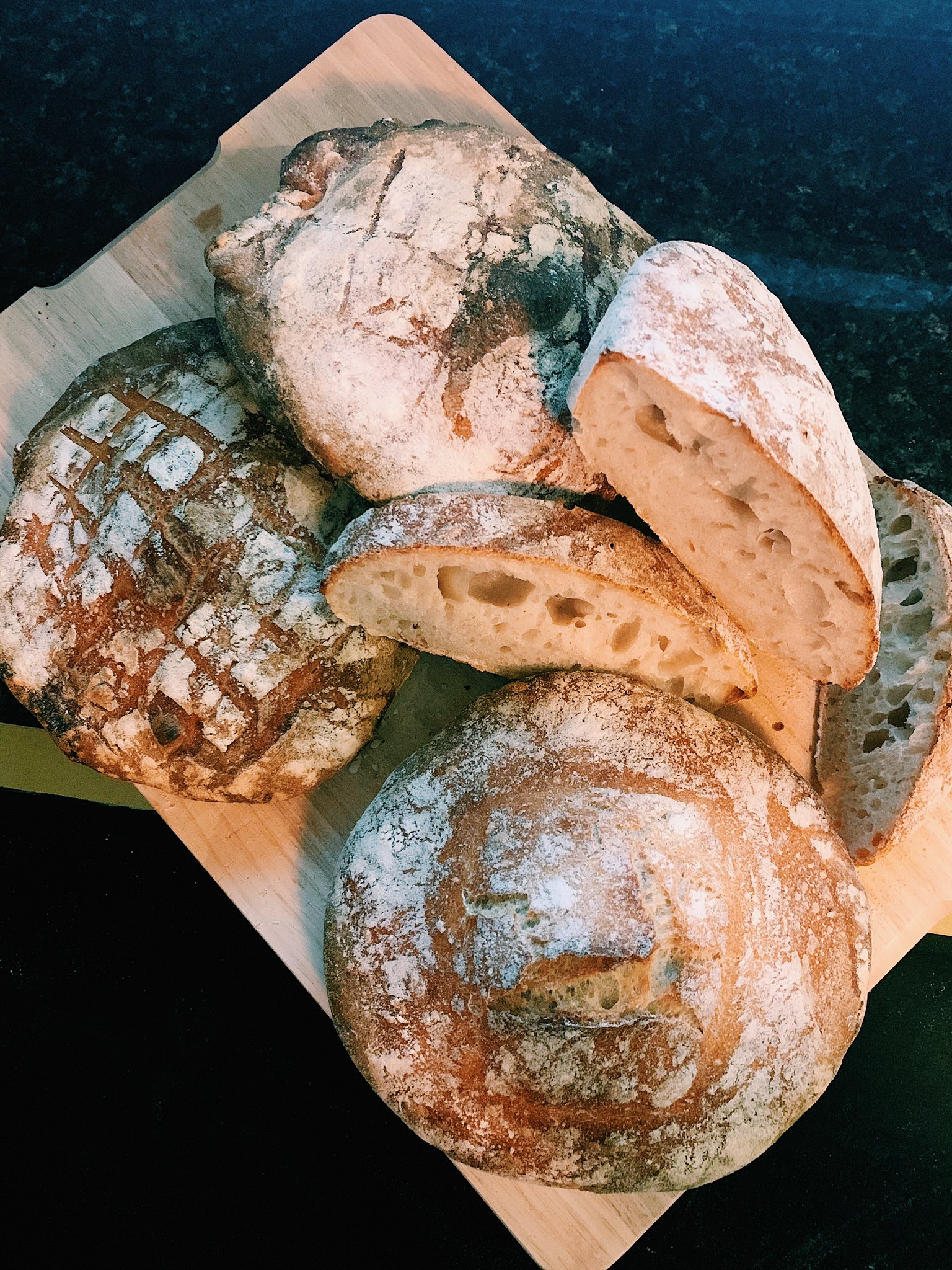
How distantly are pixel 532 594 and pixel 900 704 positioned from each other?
71cm

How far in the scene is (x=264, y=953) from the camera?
6.96 feet

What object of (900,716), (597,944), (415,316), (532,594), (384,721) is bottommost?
(900,716)

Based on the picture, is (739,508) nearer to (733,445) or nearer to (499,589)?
(733,445)

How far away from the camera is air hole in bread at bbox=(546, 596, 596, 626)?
1.43 metres

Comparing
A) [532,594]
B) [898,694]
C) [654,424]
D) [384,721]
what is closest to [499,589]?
[532,594]

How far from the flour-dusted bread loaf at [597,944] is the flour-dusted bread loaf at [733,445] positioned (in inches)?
10.7

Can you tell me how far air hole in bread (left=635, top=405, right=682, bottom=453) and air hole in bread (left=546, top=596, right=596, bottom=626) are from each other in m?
0.26

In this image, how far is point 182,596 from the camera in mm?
1537

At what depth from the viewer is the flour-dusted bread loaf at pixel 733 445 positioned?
1.20 meters

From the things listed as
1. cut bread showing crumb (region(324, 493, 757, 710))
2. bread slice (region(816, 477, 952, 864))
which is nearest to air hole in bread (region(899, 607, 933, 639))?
bread slice (region(816, 477, 952, 864))

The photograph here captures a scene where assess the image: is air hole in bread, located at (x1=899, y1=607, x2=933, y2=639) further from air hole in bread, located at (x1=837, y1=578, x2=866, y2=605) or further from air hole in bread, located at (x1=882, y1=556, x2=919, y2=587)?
air hole in bread, located at (x1=837, y1=578, x2=866, y2=605)

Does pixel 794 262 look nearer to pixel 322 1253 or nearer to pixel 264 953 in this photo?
pixel 264 953

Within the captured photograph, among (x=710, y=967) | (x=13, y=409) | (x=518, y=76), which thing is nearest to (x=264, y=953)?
(x=710, y=967)

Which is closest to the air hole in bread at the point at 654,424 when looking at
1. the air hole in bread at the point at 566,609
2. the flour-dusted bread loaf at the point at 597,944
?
the air hole in bread at the point at 566,609
